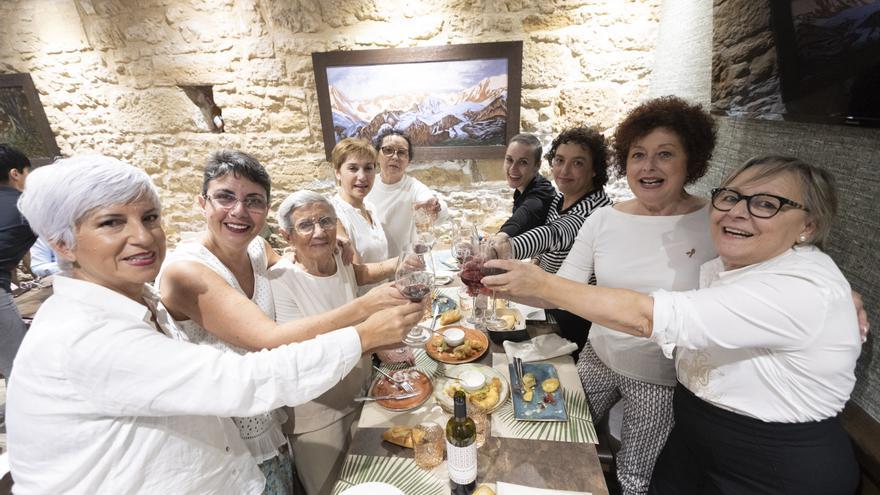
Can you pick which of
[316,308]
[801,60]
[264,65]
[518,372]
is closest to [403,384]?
[518,372]

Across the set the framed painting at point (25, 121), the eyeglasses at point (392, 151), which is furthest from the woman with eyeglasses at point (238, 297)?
the framed painting at point (25, 121)

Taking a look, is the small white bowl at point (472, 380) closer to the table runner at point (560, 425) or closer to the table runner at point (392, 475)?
the table runner at point (560, 425)

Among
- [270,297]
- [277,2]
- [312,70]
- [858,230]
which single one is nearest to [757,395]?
[858,230]

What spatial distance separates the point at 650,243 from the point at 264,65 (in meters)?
3.97

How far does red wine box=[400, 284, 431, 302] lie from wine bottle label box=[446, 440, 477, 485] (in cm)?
50

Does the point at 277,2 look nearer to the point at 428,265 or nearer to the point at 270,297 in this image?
the point at 270,297

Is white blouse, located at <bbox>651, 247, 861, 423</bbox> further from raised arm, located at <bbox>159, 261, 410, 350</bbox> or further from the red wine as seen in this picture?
raised arm, located at <bbox>159, 261, 410, 350</bbox>

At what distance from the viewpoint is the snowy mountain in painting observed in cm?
360

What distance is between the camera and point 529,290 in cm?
135

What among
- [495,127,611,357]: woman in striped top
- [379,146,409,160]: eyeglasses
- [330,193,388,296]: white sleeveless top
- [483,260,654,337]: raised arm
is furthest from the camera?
[379,146,409,160]: eyeglasses

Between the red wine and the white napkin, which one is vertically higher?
the red wine

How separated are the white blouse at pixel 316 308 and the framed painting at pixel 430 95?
6.78 feet

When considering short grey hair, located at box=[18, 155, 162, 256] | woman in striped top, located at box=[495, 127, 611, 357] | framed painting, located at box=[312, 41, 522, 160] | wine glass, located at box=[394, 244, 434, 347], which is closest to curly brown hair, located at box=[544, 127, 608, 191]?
woman in striped top, located at box=[495, 127, 611, 357]

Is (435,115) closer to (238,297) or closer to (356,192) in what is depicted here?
(356,192)
